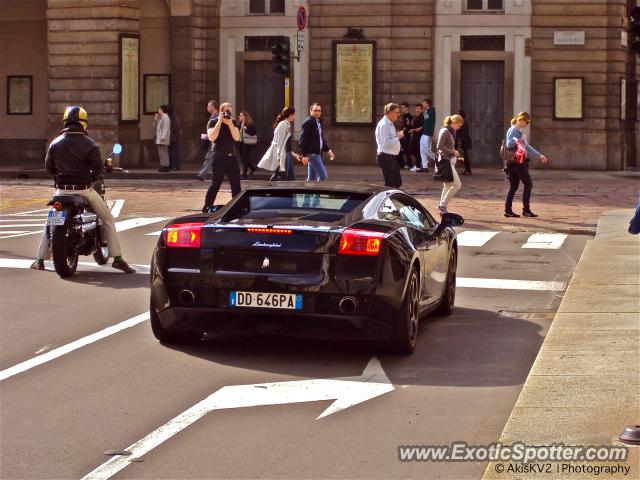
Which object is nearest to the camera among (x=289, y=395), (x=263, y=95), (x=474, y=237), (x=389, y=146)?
(x=289, y=395)

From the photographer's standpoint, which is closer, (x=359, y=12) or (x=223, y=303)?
(x=223, y=303)

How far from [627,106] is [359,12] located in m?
7.72

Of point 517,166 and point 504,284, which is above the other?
point 517,166

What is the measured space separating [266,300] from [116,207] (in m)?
15.8

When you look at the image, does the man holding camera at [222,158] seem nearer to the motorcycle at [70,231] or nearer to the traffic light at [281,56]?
the motorcycle at [70,231]

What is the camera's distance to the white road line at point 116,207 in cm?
2398

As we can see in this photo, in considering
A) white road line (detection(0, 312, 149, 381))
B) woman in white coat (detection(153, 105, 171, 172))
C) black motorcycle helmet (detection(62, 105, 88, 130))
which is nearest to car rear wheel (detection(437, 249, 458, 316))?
white road line (detection(0, 312, 149, 381))

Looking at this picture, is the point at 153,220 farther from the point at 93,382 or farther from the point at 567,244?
the point at 93,382

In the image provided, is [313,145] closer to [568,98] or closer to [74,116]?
[74,116]

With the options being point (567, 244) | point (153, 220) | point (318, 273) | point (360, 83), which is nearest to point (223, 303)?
point (318, 273)

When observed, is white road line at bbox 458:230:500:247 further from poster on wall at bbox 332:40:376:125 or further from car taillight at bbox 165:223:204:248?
poster on wall at bbox 332:40:376:125

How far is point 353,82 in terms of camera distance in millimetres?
39594

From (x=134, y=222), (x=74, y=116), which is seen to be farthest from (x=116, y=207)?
(x=74, y=116)

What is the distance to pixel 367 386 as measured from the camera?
9.19m
